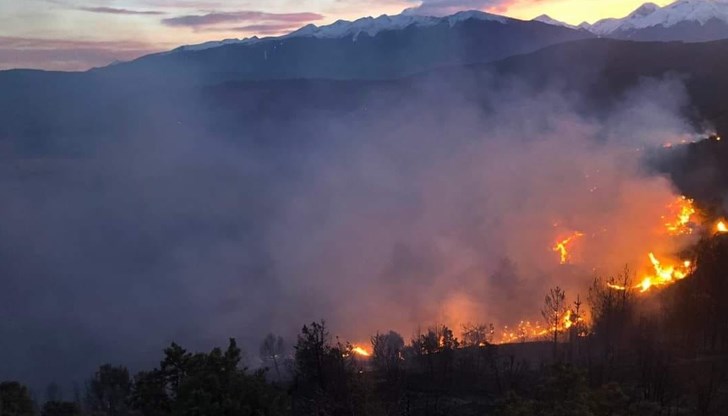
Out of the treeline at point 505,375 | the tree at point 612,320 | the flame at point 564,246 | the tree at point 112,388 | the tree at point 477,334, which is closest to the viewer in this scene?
the treeline at point 505,375

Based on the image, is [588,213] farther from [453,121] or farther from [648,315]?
[453,121]

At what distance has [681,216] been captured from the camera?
61844mm

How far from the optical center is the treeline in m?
14.6

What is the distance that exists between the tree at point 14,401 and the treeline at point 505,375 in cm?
7

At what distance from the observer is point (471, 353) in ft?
127

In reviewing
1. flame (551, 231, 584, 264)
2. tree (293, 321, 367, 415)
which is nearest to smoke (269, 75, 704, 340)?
Result: flame (551, 231, 584, 264)

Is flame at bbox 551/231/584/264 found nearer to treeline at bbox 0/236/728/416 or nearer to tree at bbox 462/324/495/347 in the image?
treeline at bbox 0/236/728/416

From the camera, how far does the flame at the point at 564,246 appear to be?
66938 mm

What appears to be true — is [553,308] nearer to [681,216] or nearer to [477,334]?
[477,334]

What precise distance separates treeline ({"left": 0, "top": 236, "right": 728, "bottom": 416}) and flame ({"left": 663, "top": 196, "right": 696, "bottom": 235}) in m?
9.06

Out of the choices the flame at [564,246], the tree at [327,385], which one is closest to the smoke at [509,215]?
the flame at [564,246]

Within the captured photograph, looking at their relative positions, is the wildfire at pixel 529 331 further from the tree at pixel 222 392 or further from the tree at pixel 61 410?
the tree at pixel 222 392

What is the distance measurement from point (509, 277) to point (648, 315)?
2686cm

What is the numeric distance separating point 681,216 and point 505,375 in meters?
38.8
